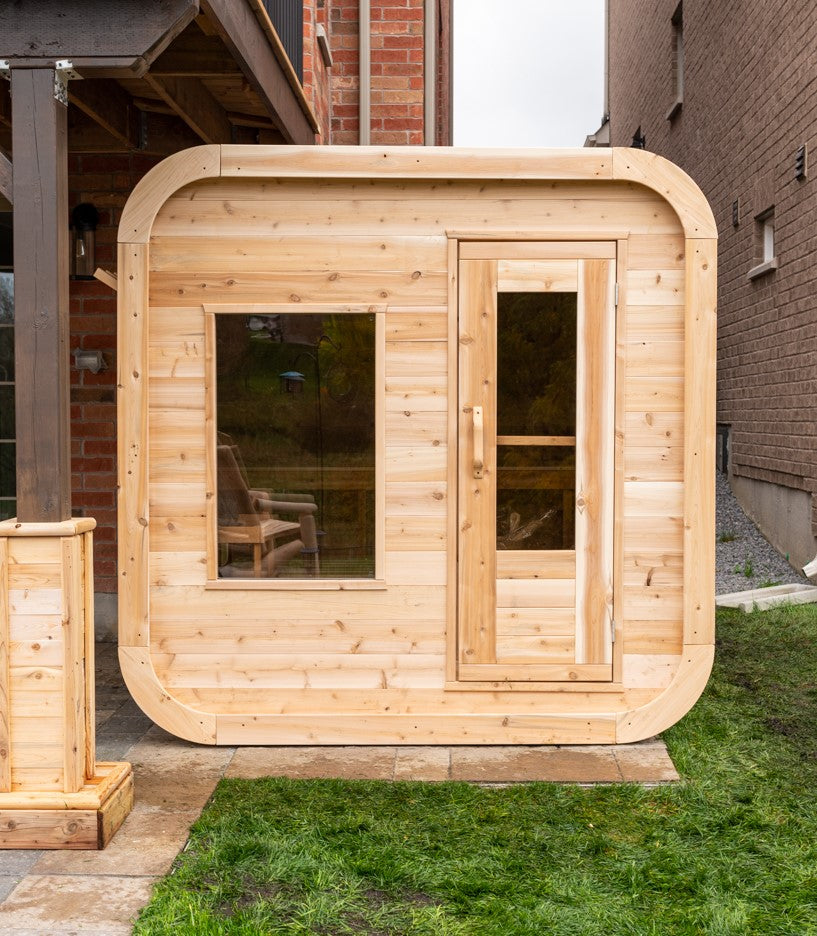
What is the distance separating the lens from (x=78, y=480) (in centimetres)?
679

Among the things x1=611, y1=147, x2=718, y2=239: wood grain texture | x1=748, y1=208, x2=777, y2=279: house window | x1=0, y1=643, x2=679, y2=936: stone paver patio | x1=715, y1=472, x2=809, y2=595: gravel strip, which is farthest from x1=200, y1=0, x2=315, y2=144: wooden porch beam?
x1=748, y1=208, x2=777, y2=279: house window

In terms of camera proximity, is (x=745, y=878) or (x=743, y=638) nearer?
(x=745, y=878)

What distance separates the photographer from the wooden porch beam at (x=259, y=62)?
4.42 meters

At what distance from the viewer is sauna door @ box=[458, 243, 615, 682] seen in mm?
4914

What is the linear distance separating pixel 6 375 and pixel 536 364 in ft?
12.2

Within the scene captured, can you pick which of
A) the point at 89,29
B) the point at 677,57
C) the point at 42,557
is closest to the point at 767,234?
the point at 677,57

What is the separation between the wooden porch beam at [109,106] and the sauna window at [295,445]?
53.9 inches

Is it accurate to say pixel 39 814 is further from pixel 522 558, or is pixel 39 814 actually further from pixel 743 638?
pixel 743 638

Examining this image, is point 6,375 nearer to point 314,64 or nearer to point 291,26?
point 291,26

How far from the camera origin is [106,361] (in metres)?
6.76

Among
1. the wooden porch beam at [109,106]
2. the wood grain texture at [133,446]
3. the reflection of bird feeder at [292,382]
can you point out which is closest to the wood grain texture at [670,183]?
the reflection of bird feeder at [292,382]

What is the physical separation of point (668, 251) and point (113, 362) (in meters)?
3.56

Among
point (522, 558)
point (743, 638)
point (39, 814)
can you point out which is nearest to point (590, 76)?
point (743, 638)

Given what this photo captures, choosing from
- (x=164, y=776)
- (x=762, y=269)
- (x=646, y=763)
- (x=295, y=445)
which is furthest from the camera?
(x=762, y=269)
